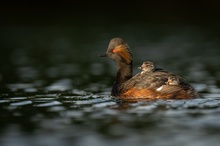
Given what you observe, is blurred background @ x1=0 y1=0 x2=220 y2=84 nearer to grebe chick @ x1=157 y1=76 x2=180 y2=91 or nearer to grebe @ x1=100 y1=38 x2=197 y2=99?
grebe @ x1=100 y1=38 x2=197 y2=99

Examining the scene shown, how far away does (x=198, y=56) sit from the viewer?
23578mm

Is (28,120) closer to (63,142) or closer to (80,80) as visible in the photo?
(63,142)

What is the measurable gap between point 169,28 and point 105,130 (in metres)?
23.4

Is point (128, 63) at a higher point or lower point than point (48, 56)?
lower

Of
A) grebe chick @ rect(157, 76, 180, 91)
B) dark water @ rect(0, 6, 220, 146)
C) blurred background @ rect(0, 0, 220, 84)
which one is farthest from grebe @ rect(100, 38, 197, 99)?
blurred background @ rect(0, 0, 220, 84)

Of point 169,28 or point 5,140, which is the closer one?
point 5,140

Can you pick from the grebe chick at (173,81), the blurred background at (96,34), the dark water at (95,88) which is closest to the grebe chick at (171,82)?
the grebe chick at (173,81)

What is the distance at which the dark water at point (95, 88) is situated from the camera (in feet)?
34.2

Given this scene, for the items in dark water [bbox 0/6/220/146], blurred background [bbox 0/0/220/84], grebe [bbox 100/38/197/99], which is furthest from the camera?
blurred background [bbox 0/0/220/84]

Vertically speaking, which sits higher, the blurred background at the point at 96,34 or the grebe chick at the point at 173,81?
the blurred background at the point at 96,34

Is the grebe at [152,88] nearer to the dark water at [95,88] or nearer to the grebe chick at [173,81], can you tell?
the grebe chick at [173,81]

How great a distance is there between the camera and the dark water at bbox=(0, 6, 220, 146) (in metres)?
10.4

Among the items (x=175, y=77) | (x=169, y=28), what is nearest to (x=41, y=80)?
(x=175, y=77)

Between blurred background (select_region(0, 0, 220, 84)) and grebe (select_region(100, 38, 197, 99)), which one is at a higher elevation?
blurred background (select_region(0, 0, 220, 84))
